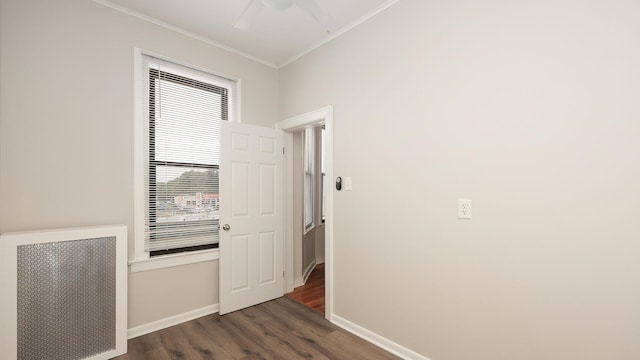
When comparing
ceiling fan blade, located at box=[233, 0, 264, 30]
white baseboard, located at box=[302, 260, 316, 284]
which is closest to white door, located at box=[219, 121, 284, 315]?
white baseboard, located at box=[302, 260, 316, 284]

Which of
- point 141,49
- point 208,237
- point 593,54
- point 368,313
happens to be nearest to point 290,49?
point 141,49

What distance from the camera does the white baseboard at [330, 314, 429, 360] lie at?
7.32 feet

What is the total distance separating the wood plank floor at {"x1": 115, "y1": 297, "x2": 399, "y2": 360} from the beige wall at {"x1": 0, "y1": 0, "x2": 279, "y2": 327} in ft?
0.96

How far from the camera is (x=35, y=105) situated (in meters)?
2.15

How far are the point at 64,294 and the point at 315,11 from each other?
102 inches

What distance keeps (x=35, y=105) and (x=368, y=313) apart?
311 centimetres

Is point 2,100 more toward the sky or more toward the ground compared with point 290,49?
more toward the ground

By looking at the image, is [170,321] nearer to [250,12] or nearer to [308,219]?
[308,219]

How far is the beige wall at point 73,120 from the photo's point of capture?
208cm

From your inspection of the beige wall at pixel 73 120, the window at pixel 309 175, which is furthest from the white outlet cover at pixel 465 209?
the window at pixel 309 175

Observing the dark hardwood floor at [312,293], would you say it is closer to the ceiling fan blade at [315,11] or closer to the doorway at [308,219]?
the doorway at [308,219]

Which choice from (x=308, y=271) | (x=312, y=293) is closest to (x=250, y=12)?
(x=312, y=293)

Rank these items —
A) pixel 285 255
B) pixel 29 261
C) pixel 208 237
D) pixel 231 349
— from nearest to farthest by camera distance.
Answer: pixel 29 261 < pixel 231 349 < pixel 208 237 < pixel 285 255

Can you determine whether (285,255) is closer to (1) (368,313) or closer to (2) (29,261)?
(1) (368,313)
